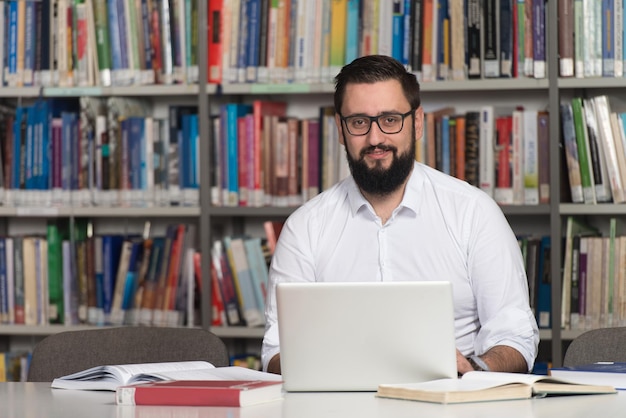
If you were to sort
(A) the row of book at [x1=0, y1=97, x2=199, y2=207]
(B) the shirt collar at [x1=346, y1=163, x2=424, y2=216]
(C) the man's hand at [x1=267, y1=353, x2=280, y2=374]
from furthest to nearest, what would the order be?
(A) the row of book at [x1=0, y1=97, x2=199, y2=207]
(B) the shirt collar at [x1=346, y1=163, x2=424, y2=216]
(C) the man's hand at [x1=267, y1=353, x2=280, y2=374]

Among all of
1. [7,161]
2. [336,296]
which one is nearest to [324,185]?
[7,161]

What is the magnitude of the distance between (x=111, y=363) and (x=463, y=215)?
851mm

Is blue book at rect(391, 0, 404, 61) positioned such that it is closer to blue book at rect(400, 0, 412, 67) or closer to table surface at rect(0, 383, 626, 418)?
blue book at rect(400, 0, 412, 67)

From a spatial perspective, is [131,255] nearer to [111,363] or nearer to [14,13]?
[14,13]

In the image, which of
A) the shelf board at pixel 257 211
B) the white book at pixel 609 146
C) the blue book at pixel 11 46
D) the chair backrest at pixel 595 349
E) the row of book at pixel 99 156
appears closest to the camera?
the chair backrest at pixel 595 349

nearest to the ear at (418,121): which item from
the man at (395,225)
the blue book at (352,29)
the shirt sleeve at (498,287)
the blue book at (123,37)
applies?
the man at (395,225)

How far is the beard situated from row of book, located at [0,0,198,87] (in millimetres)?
1137

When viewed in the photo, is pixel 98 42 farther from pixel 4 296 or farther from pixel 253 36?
pixel 4 296

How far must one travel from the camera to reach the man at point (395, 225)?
7.56 feet

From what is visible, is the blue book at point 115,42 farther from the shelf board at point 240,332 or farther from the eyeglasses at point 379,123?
the eyeglasses at point 379,123

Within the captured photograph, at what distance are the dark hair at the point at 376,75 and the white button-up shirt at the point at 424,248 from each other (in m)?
0.19

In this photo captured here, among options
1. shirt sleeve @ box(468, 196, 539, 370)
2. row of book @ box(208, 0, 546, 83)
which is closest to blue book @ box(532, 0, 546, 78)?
row of book @ box(208, 0, 546, 83)

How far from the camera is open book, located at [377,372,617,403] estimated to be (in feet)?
4.94

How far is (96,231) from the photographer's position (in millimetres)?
3734
